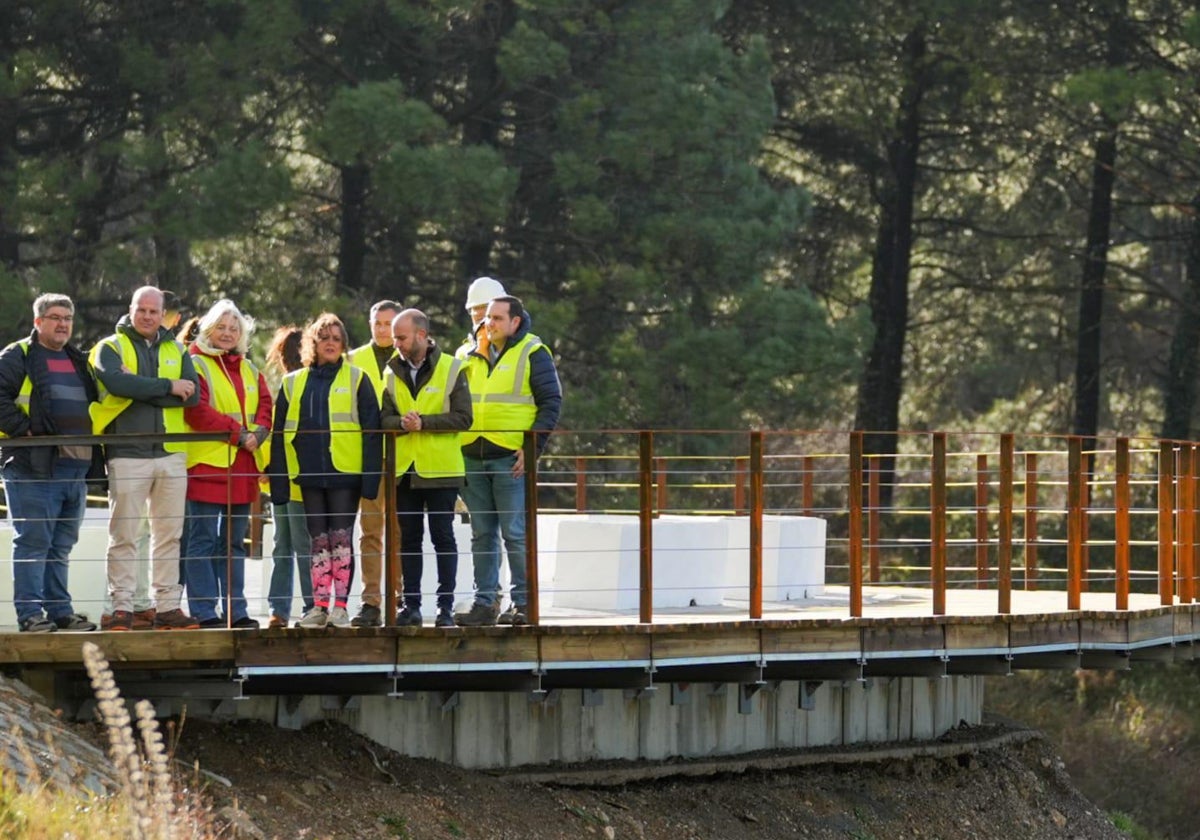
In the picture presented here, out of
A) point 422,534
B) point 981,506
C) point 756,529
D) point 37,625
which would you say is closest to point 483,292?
point 422,534

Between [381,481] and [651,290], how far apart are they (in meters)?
13.5

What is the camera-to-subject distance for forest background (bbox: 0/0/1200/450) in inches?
924

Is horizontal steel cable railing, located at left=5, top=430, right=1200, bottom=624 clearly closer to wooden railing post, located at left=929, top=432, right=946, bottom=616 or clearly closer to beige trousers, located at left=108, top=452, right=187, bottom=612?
wooden railing post, located at left=929, top=432, right=946, bottom=616

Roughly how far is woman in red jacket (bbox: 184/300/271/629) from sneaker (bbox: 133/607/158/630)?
0.21m

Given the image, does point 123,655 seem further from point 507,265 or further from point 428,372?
point 507,265

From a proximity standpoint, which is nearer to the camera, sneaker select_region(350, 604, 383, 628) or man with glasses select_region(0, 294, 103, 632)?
man with glasses select_region(0, 294, 103, 632)

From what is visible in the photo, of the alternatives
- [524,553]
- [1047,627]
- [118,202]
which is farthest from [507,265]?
[524,553]

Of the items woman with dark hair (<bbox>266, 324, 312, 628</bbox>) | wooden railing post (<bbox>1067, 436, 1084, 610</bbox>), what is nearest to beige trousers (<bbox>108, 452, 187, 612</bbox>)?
woman with dark hair (<bbox>266, 324, 312, 628</bbox>)

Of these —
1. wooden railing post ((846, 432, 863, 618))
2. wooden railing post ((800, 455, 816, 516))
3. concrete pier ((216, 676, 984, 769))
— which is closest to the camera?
concrete pier ((216, 676, 984, 769))

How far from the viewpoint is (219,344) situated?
11133 millimetres

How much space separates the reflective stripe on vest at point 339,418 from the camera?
10891 millimetres

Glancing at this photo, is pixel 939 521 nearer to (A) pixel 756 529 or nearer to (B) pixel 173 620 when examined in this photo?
(A) pixel 756 529

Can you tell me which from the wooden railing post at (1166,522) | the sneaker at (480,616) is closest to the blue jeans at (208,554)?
the sneaker at (480,616)

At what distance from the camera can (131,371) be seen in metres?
10.8
